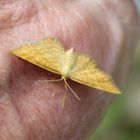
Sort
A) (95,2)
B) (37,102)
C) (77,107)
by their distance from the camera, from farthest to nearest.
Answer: (95,2), (77,107), (37,102)

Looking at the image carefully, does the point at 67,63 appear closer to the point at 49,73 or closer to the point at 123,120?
the point at 49,73

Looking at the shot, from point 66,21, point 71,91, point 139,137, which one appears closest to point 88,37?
point 66,21

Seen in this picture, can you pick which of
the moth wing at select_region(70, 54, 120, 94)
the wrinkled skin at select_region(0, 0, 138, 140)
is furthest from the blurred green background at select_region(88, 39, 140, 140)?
the moth wing at select_region(70, 54, 120, 94)

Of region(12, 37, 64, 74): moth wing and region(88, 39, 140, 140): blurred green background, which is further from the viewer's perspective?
region(88, 39, 140, 140): blurred green background

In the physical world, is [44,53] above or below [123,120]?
above

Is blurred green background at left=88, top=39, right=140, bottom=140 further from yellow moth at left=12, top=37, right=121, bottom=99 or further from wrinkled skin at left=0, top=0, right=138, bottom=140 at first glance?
yellow moth at left=12, top=37, right=121, bottom=99

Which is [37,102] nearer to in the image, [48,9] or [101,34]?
[48,9]

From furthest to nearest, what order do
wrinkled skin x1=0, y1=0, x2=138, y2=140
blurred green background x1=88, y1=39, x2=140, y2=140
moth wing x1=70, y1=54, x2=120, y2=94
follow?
blurred green background x1=88, y1=39, x2=140, y2=140, moth wing x1=70, y1=54, x2=120, y2=94, wrinkled skin x1=0, y1=0, x2=138, y2=140

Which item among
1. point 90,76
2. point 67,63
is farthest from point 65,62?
point 90,76
